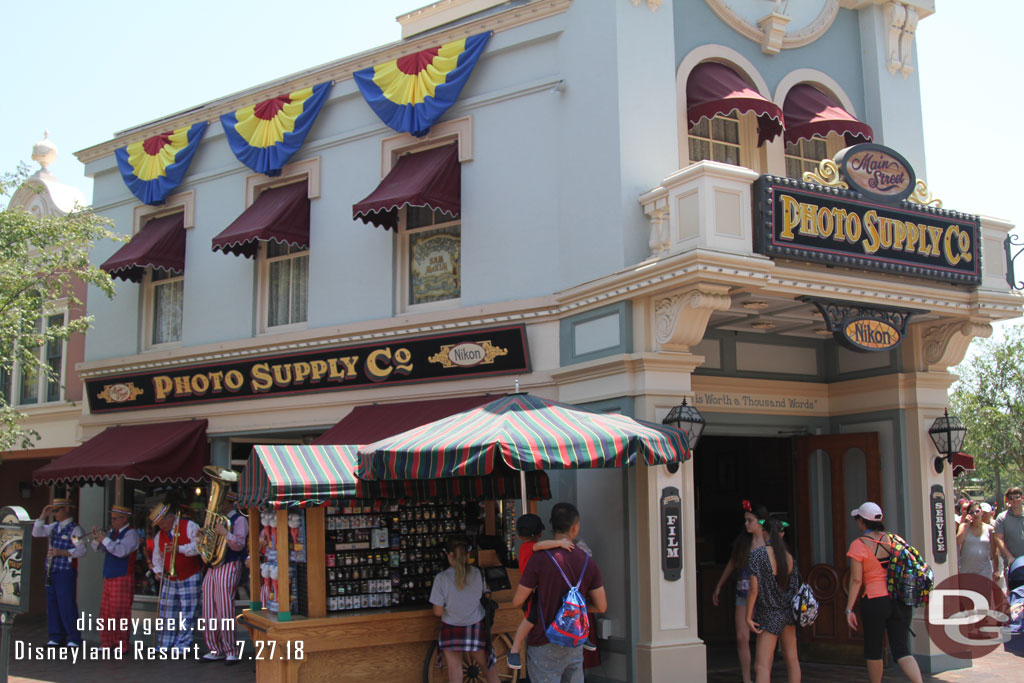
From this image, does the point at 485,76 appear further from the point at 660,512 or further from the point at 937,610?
Result: the point at 937,610

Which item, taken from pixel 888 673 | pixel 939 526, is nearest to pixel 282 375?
pixel 888 673

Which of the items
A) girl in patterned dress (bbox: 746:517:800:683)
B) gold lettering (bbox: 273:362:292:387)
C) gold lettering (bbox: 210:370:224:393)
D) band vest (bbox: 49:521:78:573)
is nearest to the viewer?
girl in patterned dress (bbox: 746:517:800:683)

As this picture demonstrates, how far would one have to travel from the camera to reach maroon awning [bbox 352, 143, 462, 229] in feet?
37.7

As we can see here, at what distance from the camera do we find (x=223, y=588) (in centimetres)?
1176

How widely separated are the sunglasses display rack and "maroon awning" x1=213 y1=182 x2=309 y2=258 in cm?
479

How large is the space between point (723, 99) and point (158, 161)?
29.3 feet

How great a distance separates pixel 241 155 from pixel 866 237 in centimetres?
858

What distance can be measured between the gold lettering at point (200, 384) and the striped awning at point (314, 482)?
5286 mm

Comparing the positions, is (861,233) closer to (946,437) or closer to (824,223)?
(824,223)

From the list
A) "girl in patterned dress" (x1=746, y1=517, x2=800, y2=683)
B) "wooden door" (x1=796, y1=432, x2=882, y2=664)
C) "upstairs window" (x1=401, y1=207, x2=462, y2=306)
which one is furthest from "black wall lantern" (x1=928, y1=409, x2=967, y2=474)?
"upstairs window" (x1=401, y1=207, x2=462, y2=306)

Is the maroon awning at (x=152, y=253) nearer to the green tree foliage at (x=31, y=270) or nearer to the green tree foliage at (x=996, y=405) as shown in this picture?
the green tree foliage at (x=31, y=270)

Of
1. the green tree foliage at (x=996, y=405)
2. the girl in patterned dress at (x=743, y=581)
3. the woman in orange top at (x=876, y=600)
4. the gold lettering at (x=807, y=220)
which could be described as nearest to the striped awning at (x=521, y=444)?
the girl in patterned dress at (x=743, y=581)

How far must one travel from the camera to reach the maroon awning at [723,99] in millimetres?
10812

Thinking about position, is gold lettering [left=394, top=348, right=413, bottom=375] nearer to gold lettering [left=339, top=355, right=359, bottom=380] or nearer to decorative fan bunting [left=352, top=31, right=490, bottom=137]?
gold lettering [left=339, top=355, right=359, bottom=380]
